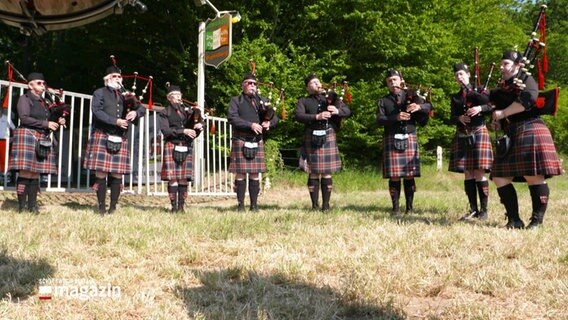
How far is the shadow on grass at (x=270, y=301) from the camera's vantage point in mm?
2018

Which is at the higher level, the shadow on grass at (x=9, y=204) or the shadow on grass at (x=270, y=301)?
the shadow on grass at (x=9, y=204)

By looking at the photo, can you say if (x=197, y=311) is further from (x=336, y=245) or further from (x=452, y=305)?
(x=336, y=245)

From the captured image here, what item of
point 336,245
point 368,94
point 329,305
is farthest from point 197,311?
point 368,94

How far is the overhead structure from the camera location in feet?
4.55

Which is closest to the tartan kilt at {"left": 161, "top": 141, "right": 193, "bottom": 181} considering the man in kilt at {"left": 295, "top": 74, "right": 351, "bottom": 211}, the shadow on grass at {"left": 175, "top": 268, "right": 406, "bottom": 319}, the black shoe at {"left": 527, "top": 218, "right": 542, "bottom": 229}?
the man in kilt at {"left": 295, "top": 74, "right": 351, "bottom": 211}

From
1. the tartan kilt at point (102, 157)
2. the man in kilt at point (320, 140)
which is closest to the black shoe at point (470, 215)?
the man in kilt at point (320, 140)

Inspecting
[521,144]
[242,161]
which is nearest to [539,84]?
[521,144]

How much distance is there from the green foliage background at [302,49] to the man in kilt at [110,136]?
5735mm

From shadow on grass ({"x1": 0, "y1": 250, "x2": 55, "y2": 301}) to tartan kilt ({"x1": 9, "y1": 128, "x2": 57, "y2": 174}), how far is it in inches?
91.3

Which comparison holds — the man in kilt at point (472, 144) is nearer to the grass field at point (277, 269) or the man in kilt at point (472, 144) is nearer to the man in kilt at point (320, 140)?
the grass field at point (277, 269)

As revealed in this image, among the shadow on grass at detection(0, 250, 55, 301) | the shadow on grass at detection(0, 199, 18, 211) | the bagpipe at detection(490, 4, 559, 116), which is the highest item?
the bagpipe at detection(490, 4, 559, 116)

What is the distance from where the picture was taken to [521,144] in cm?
401

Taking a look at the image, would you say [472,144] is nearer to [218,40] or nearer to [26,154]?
[218,40]

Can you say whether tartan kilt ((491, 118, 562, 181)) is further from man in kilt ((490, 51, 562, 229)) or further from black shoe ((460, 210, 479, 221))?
black shoe ((460, 210, 479, 221))
